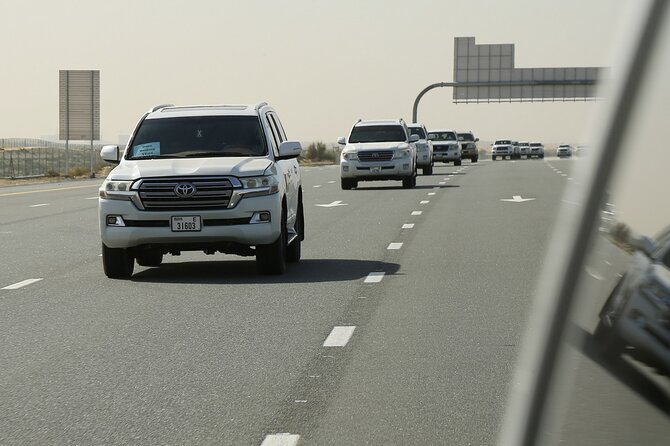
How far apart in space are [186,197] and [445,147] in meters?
53.8

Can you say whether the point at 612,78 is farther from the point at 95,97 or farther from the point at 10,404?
the point at 95,97

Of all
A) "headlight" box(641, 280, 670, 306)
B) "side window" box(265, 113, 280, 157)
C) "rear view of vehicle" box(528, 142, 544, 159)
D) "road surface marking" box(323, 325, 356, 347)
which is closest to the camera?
"headlight" box(641, 280, 670, 306)

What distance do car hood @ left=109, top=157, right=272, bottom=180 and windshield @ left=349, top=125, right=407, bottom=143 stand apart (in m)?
23.7

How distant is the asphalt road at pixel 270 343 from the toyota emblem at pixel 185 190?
883 mm

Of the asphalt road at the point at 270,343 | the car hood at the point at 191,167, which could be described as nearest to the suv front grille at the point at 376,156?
the asphalt road at the point at 270,343

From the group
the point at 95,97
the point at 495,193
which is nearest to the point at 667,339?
the point at 495,193

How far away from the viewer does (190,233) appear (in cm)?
1398

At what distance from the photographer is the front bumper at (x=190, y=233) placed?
1402 centimetres

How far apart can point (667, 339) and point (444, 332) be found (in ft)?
27.7

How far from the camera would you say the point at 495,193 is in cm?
3431

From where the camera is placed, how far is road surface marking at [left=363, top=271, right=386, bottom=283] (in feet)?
45.6

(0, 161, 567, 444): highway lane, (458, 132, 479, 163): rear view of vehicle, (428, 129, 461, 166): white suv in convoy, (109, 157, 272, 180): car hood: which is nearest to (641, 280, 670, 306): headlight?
(0, 161, 567, 444): highway lane

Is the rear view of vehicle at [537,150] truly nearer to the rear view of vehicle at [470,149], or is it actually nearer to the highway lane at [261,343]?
the rear view of vehicle at [470,149]

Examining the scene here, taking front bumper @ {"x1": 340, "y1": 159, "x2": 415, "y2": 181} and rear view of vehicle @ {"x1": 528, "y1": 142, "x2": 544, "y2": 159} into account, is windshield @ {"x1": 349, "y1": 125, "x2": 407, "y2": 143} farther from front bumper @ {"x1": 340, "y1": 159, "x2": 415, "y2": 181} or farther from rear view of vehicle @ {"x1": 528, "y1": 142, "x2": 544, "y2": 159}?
rear view of vehicle @ {"x1": 528, "y1": 142, "x2": 544, "y2": 159}
